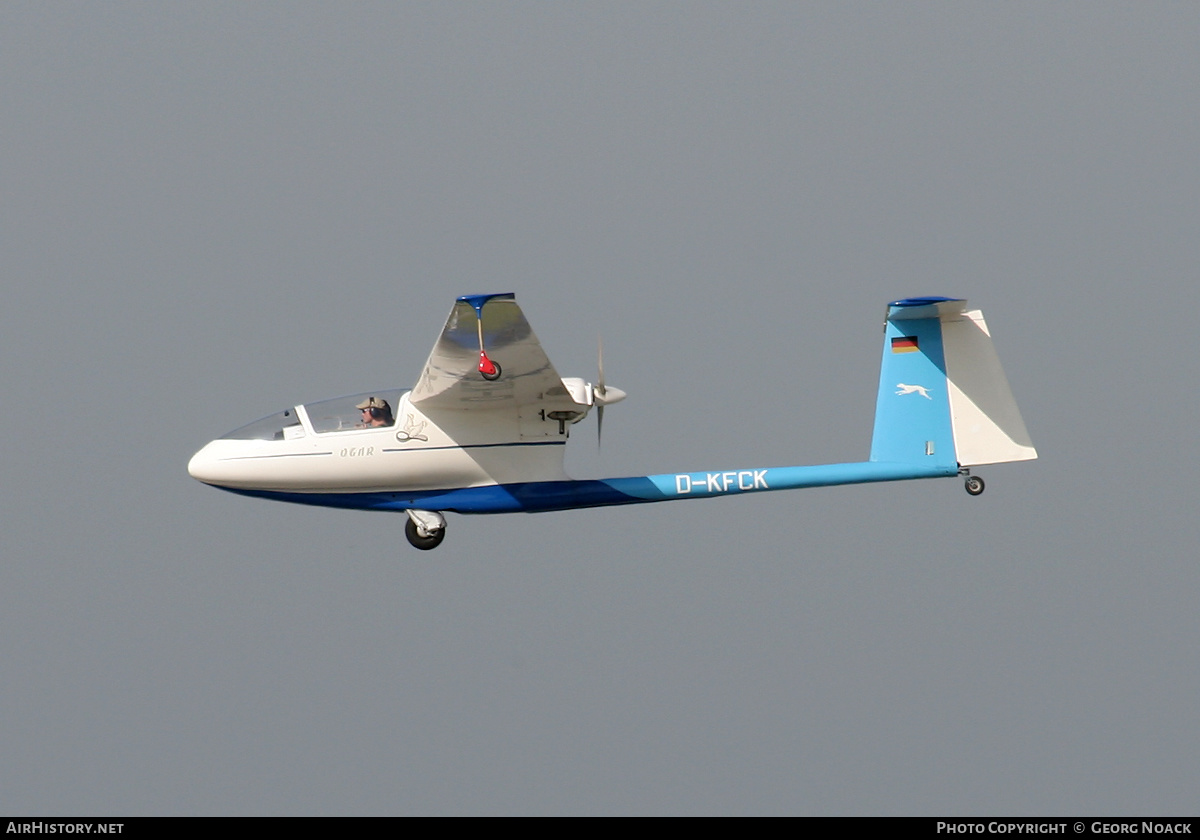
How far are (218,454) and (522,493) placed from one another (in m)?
3.67

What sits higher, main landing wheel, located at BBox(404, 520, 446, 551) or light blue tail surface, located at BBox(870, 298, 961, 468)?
light blue tail surface, located at BBox(870, 298, 961, 468)

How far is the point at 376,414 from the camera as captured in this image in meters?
18.0

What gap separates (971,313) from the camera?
1812 centimetres

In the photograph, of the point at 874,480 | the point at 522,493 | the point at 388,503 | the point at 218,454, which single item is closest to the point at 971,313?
the point at 874,480

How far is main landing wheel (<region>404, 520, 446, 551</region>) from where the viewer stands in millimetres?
18156

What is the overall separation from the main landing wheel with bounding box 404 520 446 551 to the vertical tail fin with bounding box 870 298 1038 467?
208 inches

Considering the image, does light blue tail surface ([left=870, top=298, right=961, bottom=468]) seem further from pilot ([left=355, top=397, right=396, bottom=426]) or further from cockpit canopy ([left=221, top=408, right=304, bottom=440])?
cockpit canopy ([left=221, top=408, right=304, bottom=440])

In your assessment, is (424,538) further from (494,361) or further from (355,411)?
(494,361)

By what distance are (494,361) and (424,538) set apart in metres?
2.59

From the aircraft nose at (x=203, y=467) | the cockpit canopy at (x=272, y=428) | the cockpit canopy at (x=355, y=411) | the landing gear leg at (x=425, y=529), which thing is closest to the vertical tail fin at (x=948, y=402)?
the landing gear leg at (x=425, y=529)

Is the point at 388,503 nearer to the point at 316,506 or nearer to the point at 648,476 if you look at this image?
the point at 316,506

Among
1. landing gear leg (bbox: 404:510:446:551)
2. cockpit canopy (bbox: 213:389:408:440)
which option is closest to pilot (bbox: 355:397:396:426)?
cockpit canopy (bbox: 213:389:408:440)

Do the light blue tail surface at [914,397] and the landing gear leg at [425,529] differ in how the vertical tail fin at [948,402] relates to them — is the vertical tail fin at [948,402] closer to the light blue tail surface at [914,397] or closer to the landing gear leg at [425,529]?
the light blue tail surface at [914,397]

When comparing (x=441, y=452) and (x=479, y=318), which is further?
(x=441, y=452)
